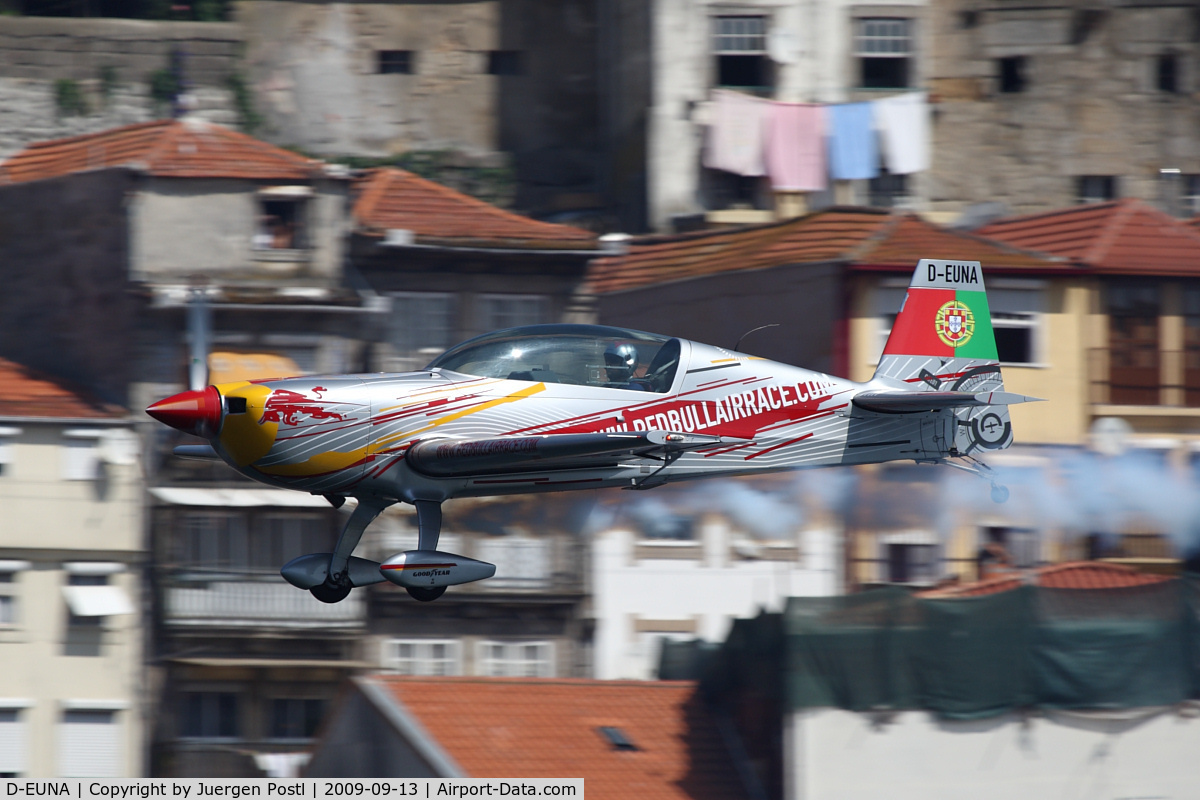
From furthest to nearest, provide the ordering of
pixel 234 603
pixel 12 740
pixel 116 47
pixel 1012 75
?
1. pixel 116 47
2. pixel 1012 75
3. pixel 234 603
4. pixel 12 740

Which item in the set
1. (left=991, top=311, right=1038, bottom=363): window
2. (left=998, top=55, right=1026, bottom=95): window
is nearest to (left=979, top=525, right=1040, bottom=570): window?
(left=991, top=311, right=1038, bottom=363): window

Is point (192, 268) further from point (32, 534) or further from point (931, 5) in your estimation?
point (931, 5)

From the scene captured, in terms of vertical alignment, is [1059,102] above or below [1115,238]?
above

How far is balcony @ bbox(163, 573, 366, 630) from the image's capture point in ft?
105

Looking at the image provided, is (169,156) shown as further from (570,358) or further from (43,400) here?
(570,358)

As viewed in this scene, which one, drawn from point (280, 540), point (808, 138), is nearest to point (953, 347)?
point (280, 540)

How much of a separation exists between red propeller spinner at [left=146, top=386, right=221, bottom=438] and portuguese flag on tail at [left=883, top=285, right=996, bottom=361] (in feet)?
24.0

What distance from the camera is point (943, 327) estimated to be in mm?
17828

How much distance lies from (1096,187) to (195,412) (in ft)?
107

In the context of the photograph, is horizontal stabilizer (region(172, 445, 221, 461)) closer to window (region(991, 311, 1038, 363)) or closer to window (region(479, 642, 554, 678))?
window (region(479, 642, 554, 678))

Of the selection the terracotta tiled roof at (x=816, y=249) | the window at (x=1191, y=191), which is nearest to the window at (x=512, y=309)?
the terracotta tiled roof at (x=816, y=249)

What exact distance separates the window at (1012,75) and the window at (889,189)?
3989 millimetres

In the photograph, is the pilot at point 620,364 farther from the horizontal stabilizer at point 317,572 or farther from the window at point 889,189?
the window at point 889,189

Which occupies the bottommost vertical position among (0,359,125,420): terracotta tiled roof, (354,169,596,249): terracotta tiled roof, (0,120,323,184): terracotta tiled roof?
(0,359,125,420): terracotta tiled roof
